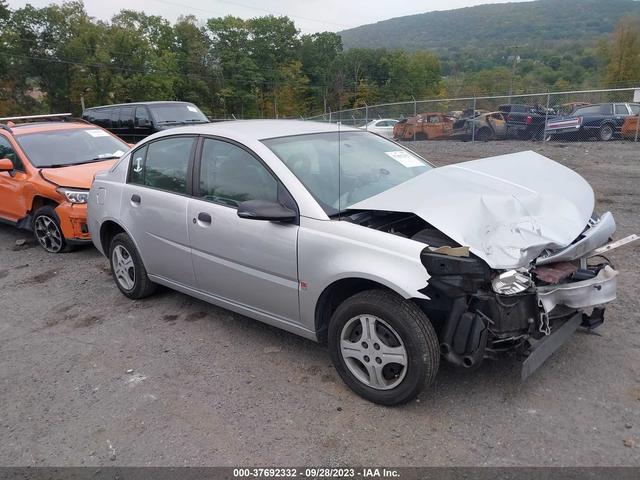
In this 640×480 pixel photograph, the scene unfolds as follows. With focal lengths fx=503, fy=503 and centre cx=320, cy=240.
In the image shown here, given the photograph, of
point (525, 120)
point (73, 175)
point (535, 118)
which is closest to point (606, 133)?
point (535, 118)

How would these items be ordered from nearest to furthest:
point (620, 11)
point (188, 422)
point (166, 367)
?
1. point (188, 422)
2. point (166, 367)
3. point (620, 11)

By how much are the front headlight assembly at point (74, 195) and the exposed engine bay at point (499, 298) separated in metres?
4.39

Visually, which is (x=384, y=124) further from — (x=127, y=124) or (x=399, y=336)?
(x=399, y=336)

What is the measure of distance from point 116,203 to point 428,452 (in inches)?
140

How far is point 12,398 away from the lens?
3334 mm

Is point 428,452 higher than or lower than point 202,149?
lower

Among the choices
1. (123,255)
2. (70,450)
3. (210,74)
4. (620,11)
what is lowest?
(70,450)

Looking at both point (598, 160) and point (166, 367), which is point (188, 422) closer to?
point (166, 367)

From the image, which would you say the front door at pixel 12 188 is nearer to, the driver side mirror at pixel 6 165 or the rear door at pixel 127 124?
the driver side mirror at pixel 6 165

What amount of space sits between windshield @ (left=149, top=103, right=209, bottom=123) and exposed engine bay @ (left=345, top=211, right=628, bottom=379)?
35.9ft

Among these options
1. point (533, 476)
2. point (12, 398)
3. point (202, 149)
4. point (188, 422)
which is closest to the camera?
point (533, 476)

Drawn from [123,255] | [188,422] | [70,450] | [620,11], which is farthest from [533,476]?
[620,11]

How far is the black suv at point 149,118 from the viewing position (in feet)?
42.2

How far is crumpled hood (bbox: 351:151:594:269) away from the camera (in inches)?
109
